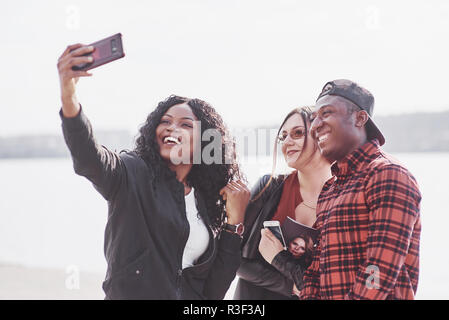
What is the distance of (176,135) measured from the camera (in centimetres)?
280

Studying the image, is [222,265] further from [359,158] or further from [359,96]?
[359,96]

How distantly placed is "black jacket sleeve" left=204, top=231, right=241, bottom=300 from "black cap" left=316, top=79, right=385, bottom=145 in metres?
0.97

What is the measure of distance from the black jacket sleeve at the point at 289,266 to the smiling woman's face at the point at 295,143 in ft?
1.93

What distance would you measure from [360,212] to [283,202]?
0.89 m

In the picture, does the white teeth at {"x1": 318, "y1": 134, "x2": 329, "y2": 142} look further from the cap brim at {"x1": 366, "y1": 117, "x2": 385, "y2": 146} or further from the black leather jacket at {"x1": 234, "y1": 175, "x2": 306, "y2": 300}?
the black leather jacket at {"x1": 234, "y1": 175, "x2": 306, "y2": 300}

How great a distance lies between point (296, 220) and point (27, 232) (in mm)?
10666

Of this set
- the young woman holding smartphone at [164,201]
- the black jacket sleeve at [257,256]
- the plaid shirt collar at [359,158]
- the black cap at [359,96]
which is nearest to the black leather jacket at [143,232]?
the young woman holding smartphone at [164,201]

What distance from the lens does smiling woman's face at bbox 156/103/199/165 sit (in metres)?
2.80

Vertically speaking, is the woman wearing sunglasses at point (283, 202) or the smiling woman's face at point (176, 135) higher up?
the smiling woman's face at point (176, 135)

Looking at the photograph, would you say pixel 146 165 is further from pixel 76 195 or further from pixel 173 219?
pixel 76 195

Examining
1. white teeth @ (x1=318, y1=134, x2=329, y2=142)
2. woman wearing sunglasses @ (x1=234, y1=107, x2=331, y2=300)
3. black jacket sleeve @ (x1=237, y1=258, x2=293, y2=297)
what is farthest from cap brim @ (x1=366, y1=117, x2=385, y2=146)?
black jacket sleeve @ (x1=237, y1=258, x2=293, y2=297)

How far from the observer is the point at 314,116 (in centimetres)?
264

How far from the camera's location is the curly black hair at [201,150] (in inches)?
111

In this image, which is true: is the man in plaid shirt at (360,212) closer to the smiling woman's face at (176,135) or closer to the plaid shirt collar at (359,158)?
the plaid shirt collar at (359,158)
